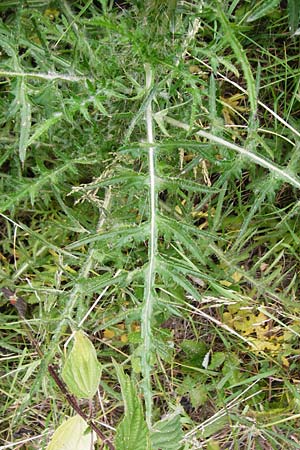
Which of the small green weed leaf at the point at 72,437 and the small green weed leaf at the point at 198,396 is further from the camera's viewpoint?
the small green weed leaf at the point at 198,396

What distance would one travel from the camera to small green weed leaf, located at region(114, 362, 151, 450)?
1.33 m

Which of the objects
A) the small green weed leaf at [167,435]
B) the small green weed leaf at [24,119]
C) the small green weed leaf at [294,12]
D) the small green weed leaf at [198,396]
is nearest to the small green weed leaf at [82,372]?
the small green weed leaf at [167,435]

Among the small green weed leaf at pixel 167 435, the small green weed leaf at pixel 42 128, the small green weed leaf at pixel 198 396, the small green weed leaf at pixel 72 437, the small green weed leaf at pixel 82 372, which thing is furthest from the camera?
the small green weed leaf at pixel 198 396

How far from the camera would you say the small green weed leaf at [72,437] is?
1659 millimetres

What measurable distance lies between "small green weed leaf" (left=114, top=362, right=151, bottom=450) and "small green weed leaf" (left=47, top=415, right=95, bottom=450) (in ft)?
1.15

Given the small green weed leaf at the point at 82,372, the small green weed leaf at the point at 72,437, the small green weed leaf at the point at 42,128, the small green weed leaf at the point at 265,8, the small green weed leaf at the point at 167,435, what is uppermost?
the small green weed leaf at the point at 265,8

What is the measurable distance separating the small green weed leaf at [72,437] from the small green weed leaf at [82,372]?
201 millimetres

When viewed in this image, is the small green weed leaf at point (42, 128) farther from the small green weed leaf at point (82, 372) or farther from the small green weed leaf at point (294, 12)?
the small green weed leaf at point (294, 12)

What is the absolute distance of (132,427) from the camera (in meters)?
1.33

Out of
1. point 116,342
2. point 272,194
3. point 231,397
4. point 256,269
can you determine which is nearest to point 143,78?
point 272,194

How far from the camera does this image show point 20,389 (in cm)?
220

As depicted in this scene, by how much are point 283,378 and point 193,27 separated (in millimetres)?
1336

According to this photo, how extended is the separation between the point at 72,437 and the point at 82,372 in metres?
0.26

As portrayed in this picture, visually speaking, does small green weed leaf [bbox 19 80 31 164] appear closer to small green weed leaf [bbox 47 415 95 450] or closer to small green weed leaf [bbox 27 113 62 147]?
small green weed leaf [bbox 27 113 62 147]
